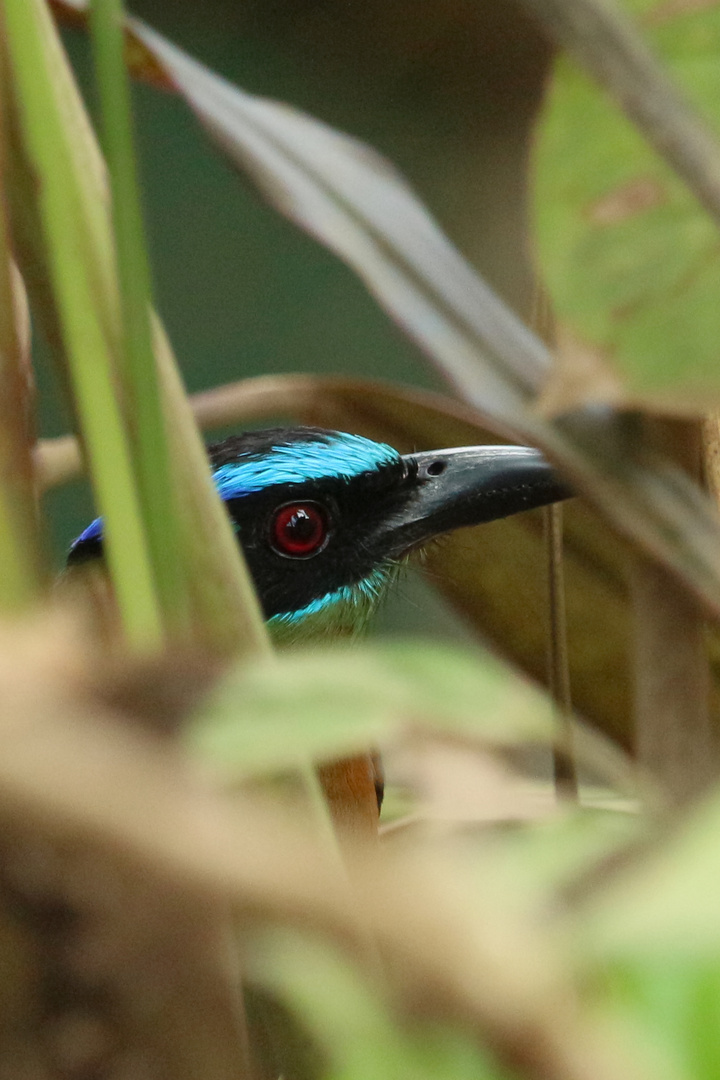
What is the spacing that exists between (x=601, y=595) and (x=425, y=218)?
473 mm

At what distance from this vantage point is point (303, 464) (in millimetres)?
1680

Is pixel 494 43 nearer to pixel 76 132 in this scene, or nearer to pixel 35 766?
pixel 76 132

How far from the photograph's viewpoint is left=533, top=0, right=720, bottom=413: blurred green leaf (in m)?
0.92

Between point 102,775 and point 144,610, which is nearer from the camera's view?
point 102,775

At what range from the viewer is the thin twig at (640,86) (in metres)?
0.65

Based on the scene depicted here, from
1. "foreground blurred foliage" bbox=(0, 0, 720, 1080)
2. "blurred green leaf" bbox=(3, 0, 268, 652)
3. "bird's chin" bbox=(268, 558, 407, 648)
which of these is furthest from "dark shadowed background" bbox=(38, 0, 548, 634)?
"foreground blurred foliage" bbox=(0, 0, 720, 1080)

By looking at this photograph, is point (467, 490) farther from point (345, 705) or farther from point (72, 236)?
point (345, 705)

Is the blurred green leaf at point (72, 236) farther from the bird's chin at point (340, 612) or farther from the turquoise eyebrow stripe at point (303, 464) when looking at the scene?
the bird's chin at point (340, 612)

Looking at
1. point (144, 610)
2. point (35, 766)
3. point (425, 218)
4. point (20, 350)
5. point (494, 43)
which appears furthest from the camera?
point (494, 43)

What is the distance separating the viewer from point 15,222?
738mm

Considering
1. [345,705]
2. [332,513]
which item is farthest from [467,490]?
[345,705]

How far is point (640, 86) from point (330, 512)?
1.11 metres

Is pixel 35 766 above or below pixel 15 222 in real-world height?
below

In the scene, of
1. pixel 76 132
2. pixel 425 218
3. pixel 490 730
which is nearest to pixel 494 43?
pixel 425 218
